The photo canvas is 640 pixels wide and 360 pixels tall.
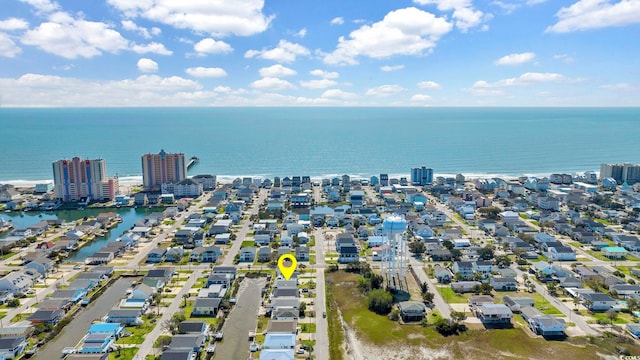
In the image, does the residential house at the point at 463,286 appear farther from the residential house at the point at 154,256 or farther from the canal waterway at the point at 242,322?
the residential house at the point at 154,256

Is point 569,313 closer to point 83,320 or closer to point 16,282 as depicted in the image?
point 83,320

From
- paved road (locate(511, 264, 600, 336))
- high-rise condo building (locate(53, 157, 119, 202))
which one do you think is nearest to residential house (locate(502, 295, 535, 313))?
paved road (locate(511, 264, 600, 336))

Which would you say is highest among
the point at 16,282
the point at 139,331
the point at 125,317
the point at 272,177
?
the point at 272,177

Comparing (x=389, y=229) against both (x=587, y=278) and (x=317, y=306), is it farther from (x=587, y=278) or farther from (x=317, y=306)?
(x=587, y=278)

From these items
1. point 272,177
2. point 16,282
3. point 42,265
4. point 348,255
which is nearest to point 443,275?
point 348,255

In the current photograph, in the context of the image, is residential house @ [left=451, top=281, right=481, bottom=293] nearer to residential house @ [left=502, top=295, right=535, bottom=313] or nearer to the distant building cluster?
residential house @ [left=502, top=295, right=535, bottom=313]
